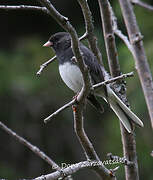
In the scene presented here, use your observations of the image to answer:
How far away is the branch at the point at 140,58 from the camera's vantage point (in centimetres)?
165

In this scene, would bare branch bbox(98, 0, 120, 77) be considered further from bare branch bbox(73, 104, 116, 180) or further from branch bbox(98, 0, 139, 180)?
bare branch bbox(73, 104, 116, 180)

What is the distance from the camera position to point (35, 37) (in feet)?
18.8

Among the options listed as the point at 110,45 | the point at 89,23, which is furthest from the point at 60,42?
the point at 89,23

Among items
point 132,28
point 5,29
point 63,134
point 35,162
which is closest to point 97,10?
point 5,29

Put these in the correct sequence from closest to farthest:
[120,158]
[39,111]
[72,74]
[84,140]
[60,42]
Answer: [84,140] → [120,158] → [72,74] → [60,42] → [39,111]

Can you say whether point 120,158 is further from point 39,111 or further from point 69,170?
point 39,111

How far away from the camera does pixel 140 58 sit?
5.48ft

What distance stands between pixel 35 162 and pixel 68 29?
418 centimetres

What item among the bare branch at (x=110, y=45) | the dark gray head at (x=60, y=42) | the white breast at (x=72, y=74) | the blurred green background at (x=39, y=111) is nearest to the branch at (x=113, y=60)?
the bare branch at (x=110, y=45)

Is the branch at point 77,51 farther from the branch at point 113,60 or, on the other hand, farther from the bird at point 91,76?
the bird at point 91,76

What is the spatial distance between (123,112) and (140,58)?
106cm

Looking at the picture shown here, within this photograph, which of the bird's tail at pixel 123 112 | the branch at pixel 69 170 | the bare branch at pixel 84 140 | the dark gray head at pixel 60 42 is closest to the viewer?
the branch at pixel 69 170

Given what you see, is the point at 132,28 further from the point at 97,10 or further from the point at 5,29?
the point at 5,29

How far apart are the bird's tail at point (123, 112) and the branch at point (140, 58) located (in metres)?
0.56
